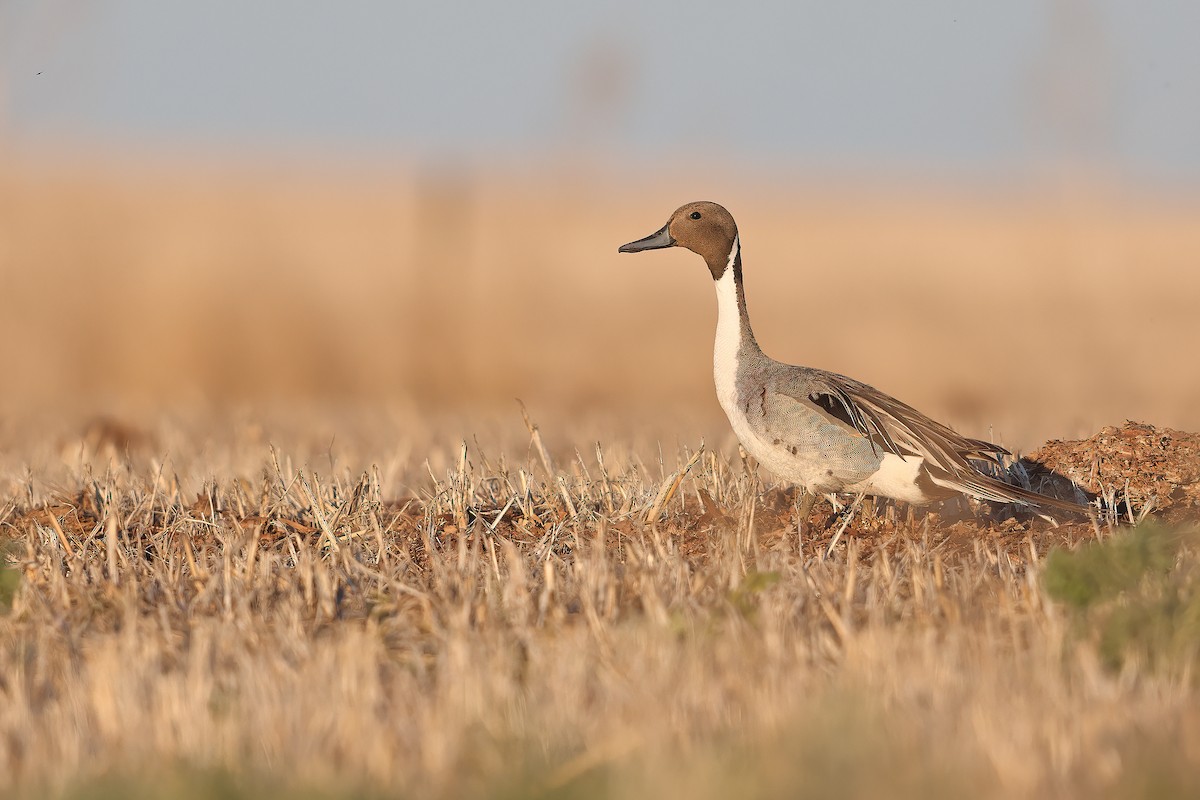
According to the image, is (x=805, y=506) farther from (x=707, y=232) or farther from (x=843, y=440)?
(x=707, y=232)

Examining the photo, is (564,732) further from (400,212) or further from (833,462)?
(400,212)

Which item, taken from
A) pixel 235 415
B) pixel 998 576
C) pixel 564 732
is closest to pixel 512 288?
pixel 235 415

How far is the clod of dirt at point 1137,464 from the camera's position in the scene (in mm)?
5730

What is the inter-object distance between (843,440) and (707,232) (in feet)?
3.56

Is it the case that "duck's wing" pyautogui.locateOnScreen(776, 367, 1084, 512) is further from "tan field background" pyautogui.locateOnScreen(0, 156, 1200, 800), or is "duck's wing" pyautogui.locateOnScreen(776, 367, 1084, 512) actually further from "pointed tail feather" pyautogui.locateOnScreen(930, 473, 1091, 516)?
"tan field background" pyautogui.locateOnScreen(0, 156, 1200, 800)

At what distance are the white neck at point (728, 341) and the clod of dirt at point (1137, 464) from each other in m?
1.50

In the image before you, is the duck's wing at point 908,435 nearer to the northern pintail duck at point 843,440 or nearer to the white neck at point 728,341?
the northern pintail duck at point 843,440

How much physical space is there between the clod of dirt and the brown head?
5.48 ft

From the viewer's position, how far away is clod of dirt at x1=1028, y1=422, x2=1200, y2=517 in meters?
5.73

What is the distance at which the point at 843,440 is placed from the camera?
5105mm

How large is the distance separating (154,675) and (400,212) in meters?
27.3

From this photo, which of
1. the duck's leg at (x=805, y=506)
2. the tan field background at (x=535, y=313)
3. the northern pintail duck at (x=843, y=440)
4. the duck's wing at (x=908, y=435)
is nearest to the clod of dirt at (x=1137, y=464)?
the northern pintail duck at (x=843, y=440)

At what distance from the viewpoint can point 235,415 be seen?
10.6 meters

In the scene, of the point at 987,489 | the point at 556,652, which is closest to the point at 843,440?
the point at 987,489
